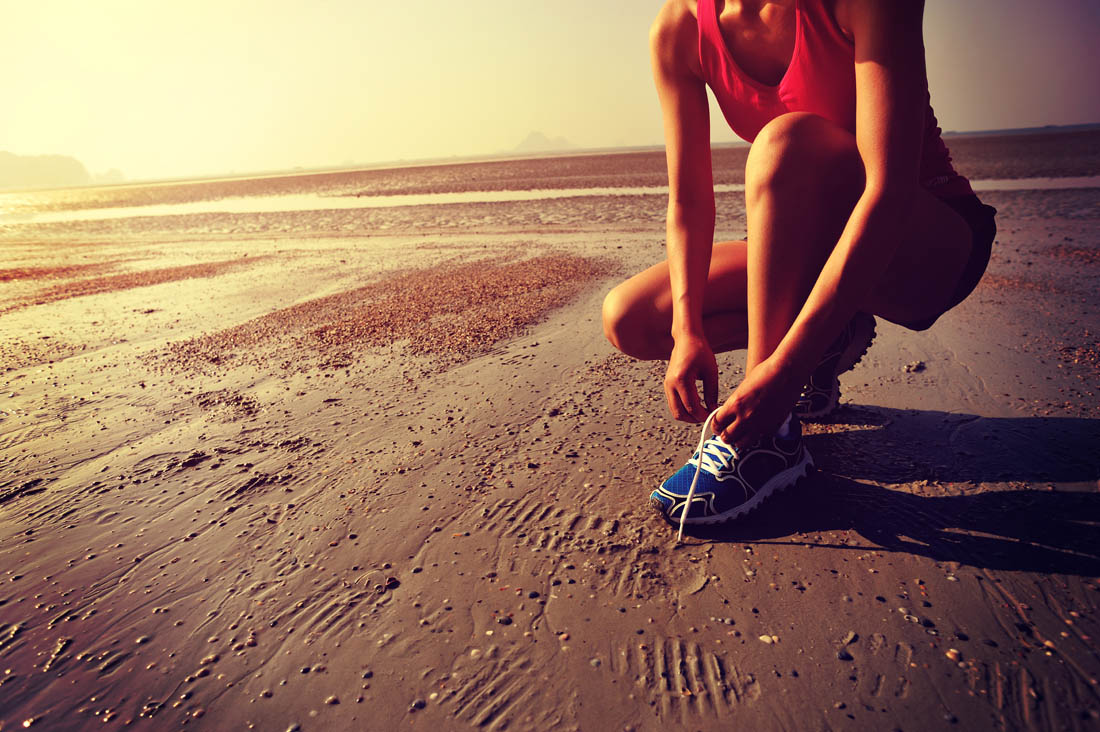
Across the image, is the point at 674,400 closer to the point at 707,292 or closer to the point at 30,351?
the point at 707,292

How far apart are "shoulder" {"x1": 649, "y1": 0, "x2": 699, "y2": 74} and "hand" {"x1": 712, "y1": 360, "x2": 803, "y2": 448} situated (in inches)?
40.9

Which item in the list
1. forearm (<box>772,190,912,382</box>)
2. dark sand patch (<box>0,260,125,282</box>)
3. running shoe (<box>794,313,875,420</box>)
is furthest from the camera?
dark sand patch (<box>0,260,125,282</box>)

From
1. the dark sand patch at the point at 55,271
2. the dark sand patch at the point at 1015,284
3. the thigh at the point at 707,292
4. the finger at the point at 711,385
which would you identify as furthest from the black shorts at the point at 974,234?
the dark sand patch at the point at 55,271

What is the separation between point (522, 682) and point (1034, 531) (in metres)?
1.28

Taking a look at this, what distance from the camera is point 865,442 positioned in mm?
2033

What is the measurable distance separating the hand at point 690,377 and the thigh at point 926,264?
0.50m

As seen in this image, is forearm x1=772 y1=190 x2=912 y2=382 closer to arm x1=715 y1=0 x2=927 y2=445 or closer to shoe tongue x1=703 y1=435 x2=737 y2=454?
arm x1=715 y1=0 x2=927 y2=445

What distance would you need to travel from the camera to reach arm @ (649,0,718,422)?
1.74m

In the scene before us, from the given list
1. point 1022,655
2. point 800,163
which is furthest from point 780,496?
point 800,163

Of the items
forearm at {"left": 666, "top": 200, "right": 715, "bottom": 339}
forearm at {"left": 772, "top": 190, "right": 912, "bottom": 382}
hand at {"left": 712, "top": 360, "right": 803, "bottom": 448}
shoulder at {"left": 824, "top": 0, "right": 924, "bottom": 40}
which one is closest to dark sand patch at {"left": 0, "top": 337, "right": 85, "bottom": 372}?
forearm at {"left": 666, "top": 200, "right": 715, "bottom": 339}

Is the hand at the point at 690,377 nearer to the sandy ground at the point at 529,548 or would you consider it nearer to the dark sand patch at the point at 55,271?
the sandy ground at the point at 529,548

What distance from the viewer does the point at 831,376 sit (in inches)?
85.0

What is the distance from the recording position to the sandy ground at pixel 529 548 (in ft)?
3.90

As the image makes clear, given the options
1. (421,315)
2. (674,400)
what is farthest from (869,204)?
(421,315)
